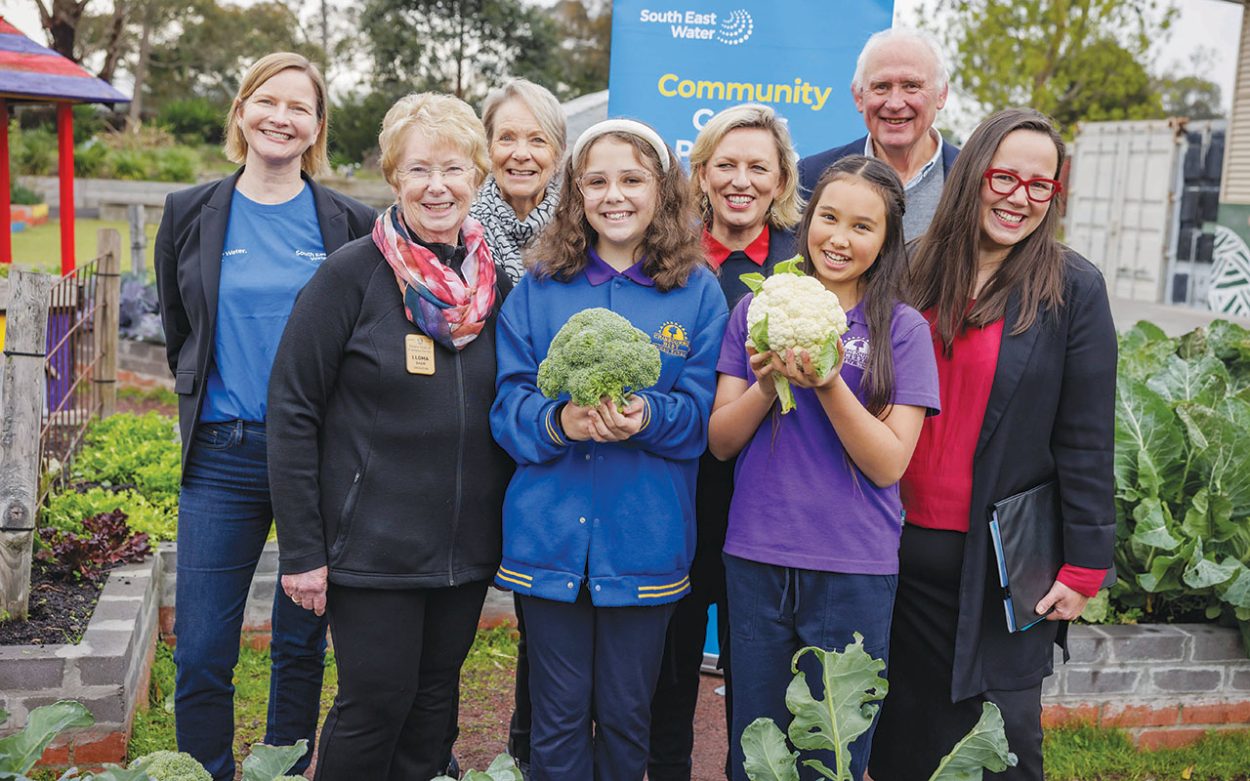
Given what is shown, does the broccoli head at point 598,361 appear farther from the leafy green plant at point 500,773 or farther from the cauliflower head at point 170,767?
the cauliflower head at point 170,767

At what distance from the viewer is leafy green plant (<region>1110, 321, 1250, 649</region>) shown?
411cm

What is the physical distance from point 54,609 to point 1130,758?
3.97 m

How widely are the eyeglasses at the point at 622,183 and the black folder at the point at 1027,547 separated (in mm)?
1204

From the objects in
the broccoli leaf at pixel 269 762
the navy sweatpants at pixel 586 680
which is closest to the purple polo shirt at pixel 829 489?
the navy sweatpants at pixel 586 680

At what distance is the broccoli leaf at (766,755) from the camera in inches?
91.3

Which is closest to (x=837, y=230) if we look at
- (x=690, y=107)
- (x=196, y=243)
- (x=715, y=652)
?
(x=196, y=243)

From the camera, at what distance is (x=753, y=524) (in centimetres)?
263

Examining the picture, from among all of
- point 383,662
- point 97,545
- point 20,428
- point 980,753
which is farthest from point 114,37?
point 980,753

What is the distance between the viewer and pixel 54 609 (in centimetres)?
380

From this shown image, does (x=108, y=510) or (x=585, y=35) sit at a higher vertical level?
(x=585, y=35)

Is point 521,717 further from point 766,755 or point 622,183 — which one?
point 622,183

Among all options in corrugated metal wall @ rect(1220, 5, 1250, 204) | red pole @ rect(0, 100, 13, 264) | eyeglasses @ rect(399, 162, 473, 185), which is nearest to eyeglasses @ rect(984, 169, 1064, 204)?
eyeglasses @ rect(399, 162, 473, 185)

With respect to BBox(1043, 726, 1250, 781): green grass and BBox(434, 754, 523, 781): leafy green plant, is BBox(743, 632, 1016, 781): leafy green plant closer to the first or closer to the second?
BBox(434, 754, 523, 781): leafy green plant

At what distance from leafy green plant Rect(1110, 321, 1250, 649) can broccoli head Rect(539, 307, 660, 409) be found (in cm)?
257
